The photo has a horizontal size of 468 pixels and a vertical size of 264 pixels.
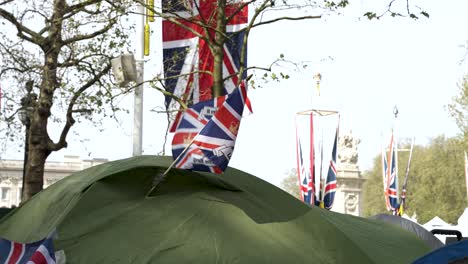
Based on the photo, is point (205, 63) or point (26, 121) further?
point (26, 121)

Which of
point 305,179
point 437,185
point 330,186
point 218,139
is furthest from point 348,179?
point 218,139

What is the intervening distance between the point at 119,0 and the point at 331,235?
9.68m

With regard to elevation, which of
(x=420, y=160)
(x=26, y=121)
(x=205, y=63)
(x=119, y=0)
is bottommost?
(x=420, y=160)

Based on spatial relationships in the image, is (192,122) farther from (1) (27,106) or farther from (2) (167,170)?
(1) (27,106)

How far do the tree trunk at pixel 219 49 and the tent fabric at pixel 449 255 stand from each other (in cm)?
729

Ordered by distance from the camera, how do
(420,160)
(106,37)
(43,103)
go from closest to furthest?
(43,103), (106,37), (420,160)

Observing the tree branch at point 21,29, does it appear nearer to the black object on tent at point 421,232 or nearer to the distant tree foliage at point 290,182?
the black object on tent at point 421,232

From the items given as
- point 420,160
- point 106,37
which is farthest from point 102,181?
point 420,160

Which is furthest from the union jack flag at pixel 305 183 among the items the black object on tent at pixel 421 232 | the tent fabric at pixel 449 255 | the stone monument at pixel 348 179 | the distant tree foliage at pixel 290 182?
the distant tree foliage at pixel 290 182

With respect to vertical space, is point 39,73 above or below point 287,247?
above

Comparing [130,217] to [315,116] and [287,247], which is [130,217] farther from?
[315,116]

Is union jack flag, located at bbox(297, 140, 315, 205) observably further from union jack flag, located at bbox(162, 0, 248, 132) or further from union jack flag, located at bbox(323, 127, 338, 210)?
union jack flag, located at bbox(162, 0, 248, 132)

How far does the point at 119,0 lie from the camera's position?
18094 mm

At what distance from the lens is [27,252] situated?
30.9 feet
